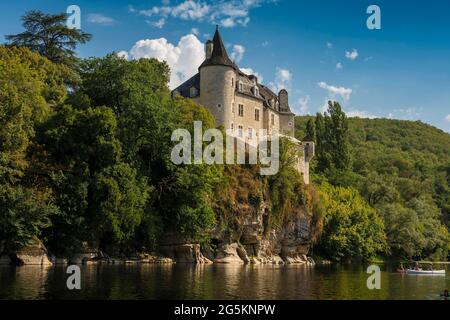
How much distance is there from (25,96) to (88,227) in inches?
442

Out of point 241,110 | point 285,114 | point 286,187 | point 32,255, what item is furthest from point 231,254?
point 285,114

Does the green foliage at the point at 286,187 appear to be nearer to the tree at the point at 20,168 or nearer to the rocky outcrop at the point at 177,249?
the rocky outcrop at the point at 177,249

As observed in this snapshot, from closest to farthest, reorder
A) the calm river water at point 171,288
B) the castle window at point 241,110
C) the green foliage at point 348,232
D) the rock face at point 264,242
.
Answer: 1. the calm river water at point 171,288
2. the rock face at point 264,242
3. the castle window at point 241,110
4. the green foliage at point 348,232

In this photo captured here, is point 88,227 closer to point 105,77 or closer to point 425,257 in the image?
point 105,77

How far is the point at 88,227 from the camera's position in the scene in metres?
43.5

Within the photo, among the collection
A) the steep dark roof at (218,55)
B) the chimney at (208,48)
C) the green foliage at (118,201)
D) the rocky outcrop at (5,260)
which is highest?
the chimney at (208,48)

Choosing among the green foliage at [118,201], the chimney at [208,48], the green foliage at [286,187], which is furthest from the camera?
the chimney at [208,48]

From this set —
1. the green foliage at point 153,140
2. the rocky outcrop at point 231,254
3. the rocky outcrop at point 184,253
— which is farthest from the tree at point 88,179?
the rocky outcrop at point 231,254

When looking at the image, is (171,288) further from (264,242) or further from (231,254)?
(264,242)

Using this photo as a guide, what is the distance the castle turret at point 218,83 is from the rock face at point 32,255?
32.5 metres

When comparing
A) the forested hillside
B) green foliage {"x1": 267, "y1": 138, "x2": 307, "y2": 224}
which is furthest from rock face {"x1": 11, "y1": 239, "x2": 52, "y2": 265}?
the forested hillside

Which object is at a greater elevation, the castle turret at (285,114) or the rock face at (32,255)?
the castle turret at (285,114)

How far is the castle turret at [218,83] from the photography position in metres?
69.4

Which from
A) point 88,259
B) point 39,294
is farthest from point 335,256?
point 39,294
